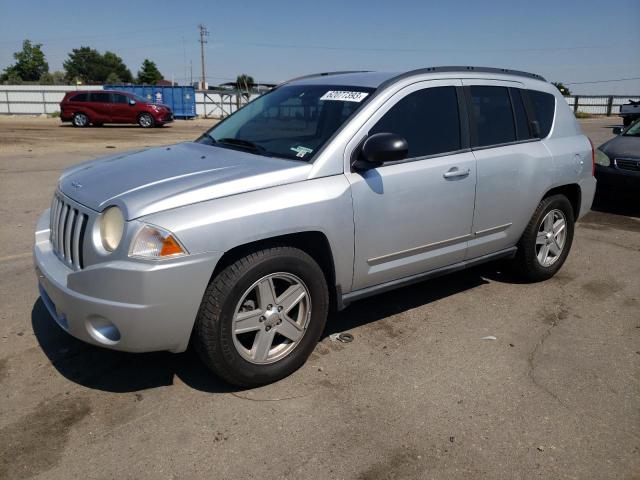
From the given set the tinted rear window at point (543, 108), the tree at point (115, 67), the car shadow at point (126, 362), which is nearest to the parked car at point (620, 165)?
the tinted rear window at point (543, 108)

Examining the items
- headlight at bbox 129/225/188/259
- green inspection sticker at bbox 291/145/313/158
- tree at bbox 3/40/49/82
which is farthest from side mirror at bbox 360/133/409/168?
tree at bbox 3/40/49/82

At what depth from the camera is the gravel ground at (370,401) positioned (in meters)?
2.61

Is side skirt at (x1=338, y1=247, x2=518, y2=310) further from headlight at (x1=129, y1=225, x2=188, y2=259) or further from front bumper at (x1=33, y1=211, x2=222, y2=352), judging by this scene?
headlight at (x1=129, y1=225, x2=188, y2=259)

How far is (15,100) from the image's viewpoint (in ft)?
122

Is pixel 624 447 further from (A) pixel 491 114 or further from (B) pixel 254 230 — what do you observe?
(A) pixel 491 114

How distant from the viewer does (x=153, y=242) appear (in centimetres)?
272

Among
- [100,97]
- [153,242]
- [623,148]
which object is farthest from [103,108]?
[153,242]

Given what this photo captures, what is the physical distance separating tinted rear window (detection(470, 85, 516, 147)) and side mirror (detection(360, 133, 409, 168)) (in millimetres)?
1071

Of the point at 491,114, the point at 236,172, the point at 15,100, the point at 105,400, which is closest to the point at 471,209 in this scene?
the point at 491,114

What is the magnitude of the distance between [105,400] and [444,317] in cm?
247

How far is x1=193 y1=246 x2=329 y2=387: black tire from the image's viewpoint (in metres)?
2.90

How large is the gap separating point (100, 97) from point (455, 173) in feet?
81.5

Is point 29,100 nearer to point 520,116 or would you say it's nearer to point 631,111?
point 631,111

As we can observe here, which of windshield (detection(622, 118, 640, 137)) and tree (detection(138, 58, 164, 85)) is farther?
tree (detection(138, 58, 164, 85))
